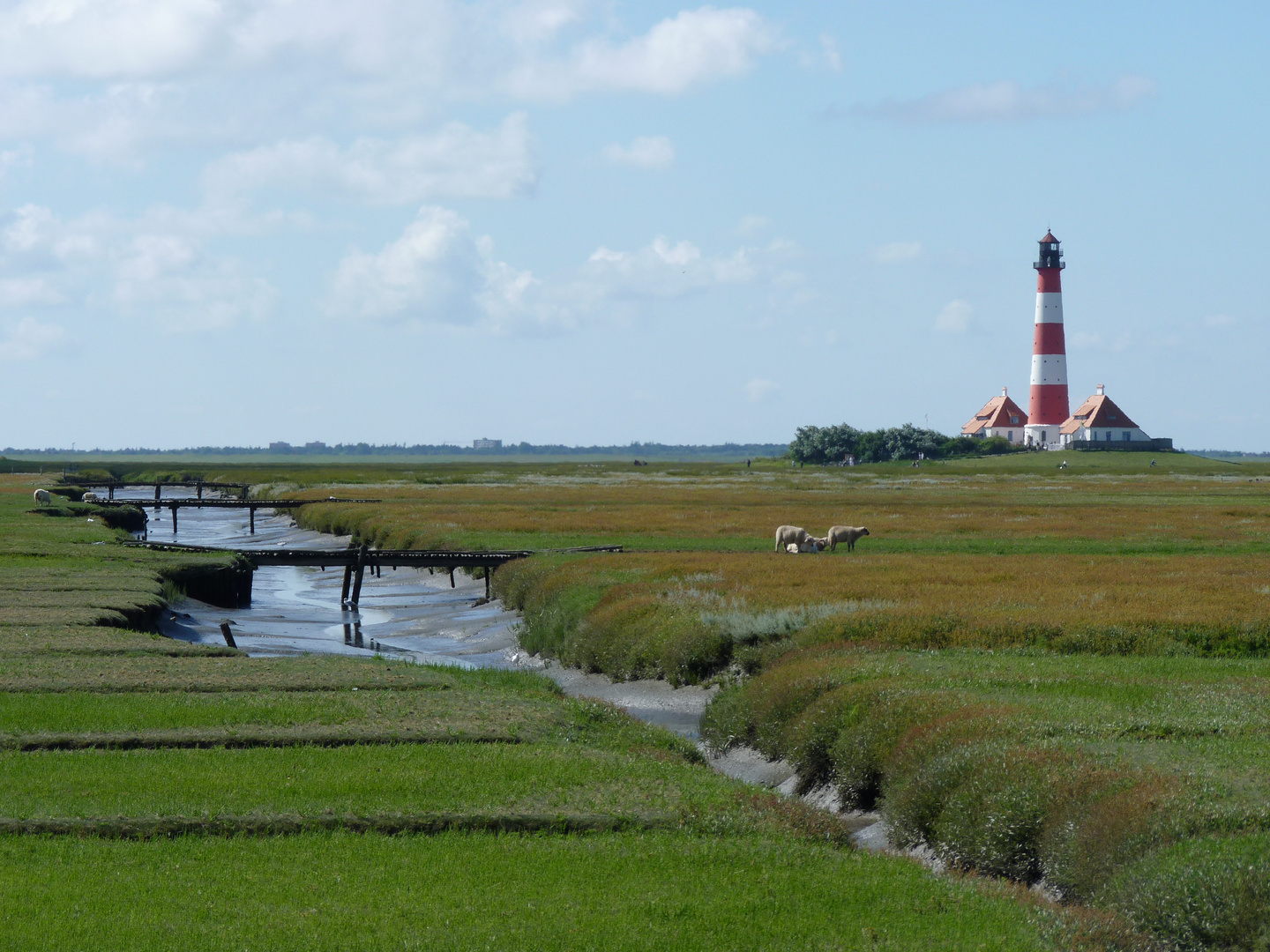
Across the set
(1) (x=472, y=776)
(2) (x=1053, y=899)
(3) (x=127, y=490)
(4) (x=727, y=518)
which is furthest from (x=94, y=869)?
(3) (x=127, y=490)

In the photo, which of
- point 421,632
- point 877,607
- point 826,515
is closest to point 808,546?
point 421,632

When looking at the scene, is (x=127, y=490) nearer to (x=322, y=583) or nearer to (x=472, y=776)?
(x=322, y=583)

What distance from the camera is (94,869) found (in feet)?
42.7

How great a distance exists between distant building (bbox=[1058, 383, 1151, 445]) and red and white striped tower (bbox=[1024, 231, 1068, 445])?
10899mm

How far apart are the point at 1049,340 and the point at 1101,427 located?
30495mm

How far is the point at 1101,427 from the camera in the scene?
614 ft

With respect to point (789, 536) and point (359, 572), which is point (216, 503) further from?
point (789, 536)

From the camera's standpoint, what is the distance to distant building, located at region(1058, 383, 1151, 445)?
185000mm

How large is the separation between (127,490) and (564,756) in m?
139

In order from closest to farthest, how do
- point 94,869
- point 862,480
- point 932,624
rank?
point 94,869 → point 932,624 → point 862,480

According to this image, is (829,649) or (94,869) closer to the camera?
(94,869)

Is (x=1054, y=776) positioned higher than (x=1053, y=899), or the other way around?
(x=1054, y=776)

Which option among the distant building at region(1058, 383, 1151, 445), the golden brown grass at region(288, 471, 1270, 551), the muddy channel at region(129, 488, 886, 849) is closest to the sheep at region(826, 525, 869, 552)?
the golden brown grass at region(288, 471, 1270, 551)

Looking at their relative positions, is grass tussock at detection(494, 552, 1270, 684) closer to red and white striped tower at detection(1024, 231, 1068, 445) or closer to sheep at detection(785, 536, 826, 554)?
sheep at detection(785, 536, 826, 554)
